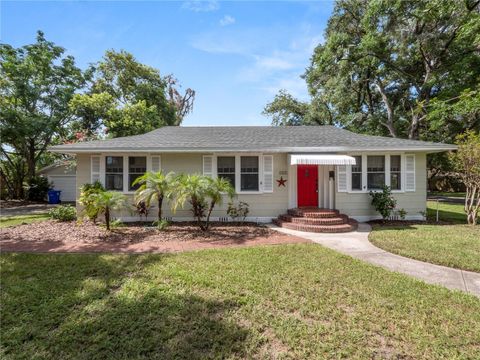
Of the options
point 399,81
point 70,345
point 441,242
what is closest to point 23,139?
point 70,345

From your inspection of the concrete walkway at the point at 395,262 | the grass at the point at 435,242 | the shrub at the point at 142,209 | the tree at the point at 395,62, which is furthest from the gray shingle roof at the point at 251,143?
the tree at the point at 395,62

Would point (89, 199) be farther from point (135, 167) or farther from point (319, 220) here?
point (319, 220)

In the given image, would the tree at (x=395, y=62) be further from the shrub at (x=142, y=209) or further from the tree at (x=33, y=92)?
the tree at (x=33, y=92)

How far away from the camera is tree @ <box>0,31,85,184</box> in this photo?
57.8 ft

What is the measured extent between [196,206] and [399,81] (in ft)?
76.9

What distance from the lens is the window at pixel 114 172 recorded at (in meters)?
10.8

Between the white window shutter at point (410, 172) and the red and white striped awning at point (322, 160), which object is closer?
the red and white striped awning at point (322, 160)

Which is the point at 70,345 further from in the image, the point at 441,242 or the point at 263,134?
the point at 263,134

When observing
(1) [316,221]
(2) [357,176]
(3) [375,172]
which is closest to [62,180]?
(1) [316,221]

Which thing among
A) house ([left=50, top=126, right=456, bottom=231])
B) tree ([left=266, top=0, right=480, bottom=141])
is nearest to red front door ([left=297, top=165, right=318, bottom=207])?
house ([left=50, top=126, right=456, bottom=231])

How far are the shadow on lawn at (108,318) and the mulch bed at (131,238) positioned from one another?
179 centimetres

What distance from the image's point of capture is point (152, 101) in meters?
24.6

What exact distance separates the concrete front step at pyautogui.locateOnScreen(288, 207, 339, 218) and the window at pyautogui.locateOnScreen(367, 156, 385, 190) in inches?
92.6

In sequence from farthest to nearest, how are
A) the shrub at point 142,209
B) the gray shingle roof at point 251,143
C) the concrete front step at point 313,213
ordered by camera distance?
the shrub at point 142,209 → the gray shingle roof at point 251,143 → the concrete front step at point 313,213
